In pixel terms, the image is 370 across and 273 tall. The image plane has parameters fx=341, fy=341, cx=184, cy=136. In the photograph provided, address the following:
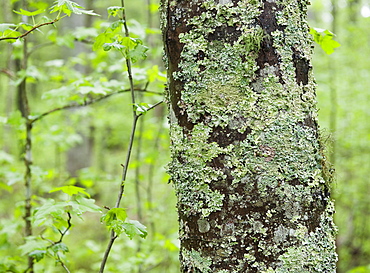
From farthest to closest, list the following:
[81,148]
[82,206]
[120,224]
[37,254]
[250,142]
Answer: [81,148], [37,254], [82,206], [120,224], [250,142]

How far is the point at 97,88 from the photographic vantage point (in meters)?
2.13

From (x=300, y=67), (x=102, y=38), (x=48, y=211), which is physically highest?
(x=102, y=38)

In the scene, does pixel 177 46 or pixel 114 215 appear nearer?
pixel 177 46

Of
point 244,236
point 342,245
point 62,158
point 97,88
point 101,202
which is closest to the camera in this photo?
point 244,236

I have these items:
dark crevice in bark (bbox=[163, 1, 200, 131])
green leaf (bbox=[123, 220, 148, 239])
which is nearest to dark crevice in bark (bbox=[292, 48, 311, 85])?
dark crevice in bark (bbox=[163, 1, 200, 131])

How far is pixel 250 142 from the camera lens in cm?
106

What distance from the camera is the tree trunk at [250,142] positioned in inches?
41.4

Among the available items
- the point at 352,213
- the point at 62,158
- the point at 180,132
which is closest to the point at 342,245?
the point at 352,213

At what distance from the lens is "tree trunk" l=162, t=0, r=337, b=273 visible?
1052 millimetres

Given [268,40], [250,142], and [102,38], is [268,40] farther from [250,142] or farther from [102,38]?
[102,38]

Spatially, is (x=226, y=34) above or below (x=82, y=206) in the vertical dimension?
above

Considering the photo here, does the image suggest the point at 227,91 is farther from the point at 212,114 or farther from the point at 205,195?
the point at 205,195

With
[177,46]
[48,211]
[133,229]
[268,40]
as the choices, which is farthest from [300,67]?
[48,211]

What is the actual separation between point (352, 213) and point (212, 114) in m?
5.42
